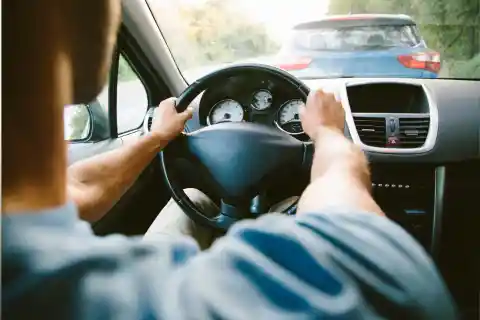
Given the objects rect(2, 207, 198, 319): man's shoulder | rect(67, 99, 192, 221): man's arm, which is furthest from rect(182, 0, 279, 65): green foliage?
rect(2, 207, 198, 319): man's shoulder

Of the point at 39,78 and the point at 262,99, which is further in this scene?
the point at 262,99

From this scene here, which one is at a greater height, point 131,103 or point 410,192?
point 131,103

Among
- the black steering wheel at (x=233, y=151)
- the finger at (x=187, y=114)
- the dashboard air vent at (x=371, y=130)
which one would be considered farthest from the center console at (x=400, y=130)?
the finger at (x=187, y=114)

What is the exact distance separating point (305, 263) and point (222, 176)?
40cm

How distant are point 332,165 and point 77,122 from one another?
0.33m

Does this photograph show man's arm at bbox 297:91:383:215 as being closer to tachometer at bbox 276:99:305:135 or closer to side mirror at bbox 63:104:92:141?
tachometer at bbox 276:99:305:135

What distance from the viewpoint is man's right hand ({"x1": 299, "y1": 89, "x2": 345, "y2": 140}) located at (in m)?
0.85

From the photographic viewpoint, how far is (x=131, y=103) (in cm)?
90

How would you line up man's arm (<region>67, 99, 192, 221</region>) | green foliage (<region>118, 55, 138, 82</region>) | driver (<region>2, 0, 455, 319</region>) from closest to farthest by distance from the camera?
1. driver (<region>2, 0, 455, 319</region>)
2. man's arm (<region>67, 99, 192, 221</region>)
3. green foliage (<region>118, 55, 138, 82</region>)

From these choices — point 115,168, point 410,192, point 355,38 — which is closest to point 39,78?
point 115,168

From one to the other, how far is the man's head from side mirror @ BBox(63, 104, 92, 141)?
0.03 metres

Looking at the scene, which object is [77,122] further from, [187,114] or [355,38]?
[355,38]


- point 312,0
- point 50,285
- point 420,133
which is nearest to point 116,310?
point 50,285

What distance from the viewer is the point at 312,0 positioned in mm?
832
